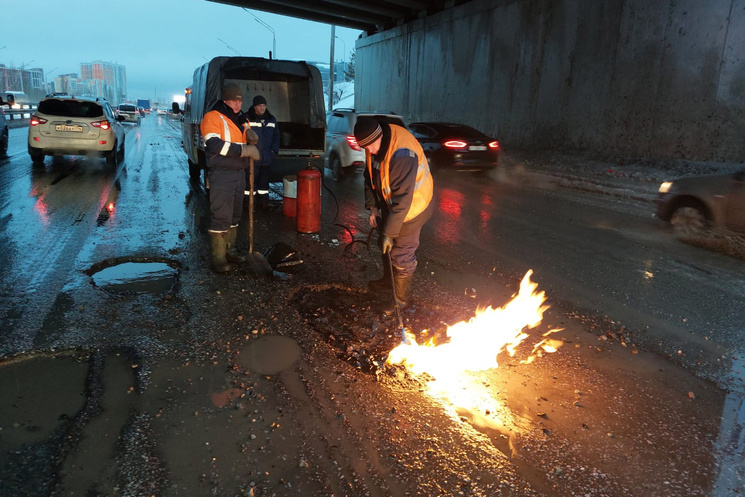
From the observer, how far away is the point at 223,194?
17.1 feet

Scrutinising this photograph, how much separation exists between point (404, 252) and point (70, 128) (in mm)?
12034

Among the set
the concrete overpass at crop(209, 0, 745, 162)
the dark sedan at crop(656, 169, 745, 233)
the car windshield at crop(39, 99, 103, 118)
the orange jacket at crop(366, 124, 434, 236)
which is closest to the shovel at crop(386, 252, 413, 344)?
the orange jacket at crop(366, 124, 434, 236)

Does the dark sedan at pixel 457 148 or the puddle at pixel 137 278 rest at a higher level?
the dark sedan at pixel 457 148

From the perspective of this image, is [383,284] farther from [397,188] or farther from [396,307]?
[397,188]

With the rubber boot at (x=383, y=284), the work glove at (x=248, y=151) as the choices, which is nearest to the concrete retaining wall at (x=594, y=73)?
the rubber boot at (x=383, y=284)

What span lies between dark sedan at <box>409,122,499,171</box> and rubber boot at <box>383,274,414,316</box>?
9581mm

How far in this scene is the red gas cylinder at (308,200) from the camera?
23.0 feet

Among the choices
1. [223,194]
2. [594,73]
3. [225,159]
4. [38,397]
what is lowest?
[38,397]

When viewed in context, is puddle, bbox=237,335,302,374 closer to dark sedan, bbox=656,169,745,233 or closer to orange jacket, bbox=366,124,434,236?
orange jacket, bbox=366,124,434,236

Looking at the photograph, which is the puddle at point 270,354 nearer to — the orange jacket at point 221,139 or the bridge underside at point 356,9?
the orange jacket at point 221,139

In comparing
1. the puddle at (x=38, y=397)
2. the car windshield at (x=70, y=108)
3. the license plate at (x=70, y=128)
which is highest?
the car windshield at (x=70, y=108)

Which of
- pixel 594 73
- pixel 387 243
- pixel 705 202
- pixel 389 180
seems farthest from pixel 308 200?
pixel 594 73

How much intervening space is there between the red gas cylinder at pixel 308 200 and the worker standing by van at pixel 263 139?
3.36ft

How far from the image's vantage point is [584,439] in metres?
2.75
